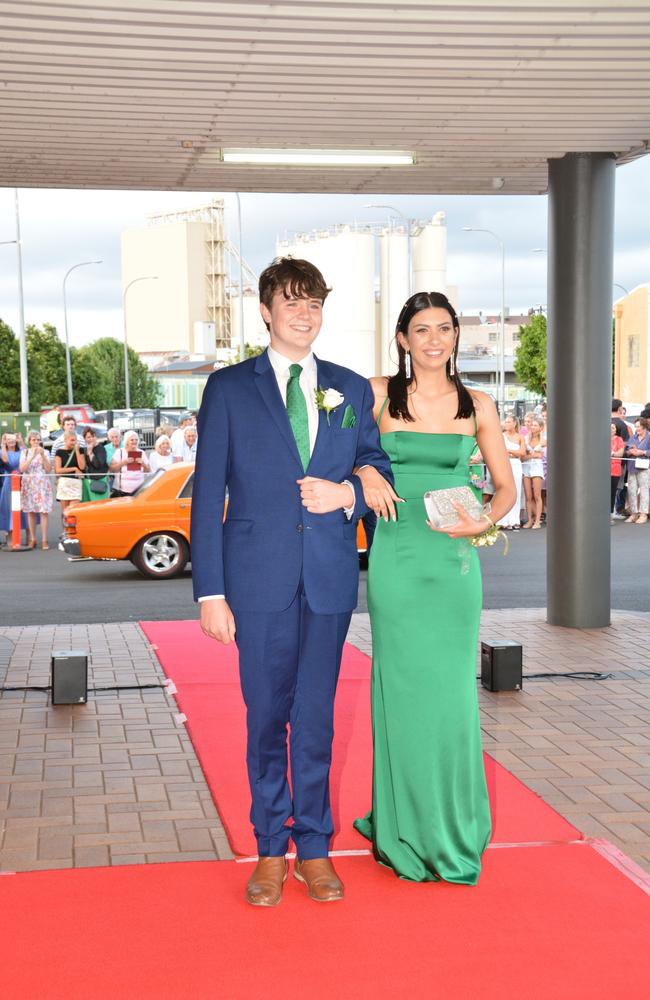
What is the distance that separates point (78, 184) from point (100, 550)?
16.2 feet

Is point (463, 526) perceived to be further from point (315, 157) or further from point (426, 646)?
point (315, 157)

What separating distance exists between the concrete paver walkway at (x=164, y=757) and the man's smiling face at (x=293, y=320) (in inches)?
76.0

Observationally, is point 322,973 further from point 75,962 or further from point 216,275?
point 216,275

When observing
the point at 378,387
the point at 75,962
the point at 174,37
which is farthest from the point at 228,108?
the point at 75,962

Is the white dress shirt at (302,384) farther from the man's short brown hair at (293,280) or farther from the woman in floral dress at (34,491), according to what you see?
the woman in floral dress at (34,491)

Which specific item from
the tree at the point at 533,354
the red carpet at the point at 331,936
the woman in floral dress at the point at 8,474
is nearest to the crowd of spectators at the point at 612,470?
the woman in floral dress at the point at 8,474

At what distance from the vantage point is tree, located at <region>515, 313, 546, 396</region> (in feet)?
227

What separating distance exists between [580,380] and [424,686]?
18.1 ft

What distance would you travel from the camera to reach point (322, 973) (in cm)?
332

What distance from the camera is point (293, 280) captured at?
375 cm

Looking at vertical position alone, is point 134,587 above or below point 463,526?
below

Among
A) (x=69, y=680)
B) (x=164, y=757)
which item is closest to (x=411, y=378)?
(x=164, y=757)

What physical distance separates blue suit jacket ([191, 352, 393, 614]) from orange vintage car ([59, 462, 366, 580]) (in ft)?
31.2

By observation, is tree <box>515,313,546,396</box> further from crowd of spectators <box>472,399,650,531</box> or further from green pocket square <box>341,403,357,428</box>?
green pocket square <box>341,403,357,428</box>
